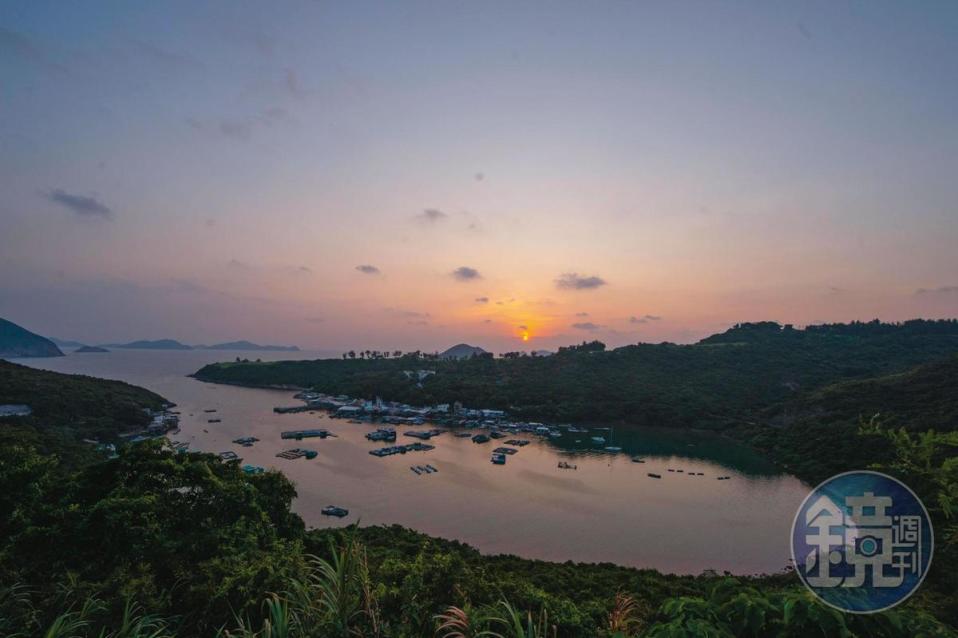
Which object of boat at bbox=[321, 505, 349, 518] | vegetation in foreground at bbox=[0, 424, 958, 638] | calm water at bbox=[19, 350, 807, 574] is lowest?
boat at bbox=[321, 505, 349, 518]

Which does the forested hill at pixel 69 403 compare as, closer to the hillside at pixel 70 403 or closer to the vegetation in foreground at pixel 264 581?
the hillside at pixel 70 403

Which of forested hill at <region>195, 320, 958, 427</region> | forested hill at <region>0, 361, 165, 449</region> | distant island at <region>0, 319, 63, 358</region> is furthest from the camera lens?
distant island at <region>0, 319, 63, 358</region>

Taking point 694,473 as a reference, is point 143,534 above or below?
above

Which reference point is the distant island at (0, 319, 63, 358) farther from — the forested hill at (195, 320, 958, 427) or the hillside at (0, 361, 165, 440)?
the hillside at (0, 361, 165, 440)

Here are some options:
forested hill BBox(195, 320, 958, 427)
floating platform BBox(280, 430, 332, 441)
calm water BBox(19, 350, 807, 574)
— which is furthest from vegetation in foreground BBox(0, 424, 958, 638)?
forested hill BBox(195, 320, 958, 427)

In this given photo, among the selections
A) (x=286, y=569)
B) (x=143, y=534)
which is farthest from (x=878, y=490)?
(x=143, y=534)

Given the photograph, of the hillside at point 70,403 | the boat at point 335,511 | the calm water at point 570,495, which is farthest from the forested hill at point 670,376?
the boat at point 335,511

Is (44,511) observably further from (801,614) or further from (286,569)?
(801,614)
